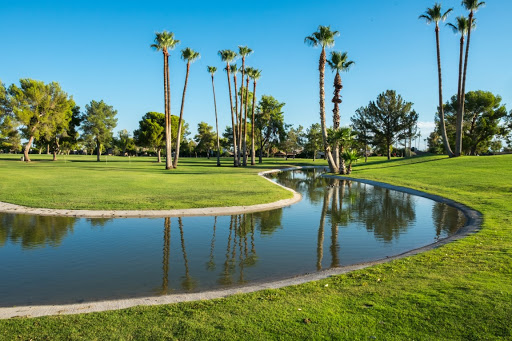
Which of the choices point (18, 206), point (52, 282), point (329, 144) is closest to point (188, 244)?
point (52, 282)

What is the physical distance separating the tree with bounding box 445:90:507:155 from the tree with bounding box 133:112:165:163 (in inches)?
2402

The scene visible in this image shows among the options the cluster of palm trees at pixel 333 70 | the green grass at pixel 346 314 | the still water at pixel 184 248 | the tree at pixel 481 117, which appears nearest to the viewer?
the green grass at pixel 346 314

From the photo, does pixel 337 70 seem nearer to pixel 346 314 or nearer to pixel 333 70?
pixel 333 70

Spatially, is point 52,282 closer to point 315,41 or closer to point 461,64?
point 315,41

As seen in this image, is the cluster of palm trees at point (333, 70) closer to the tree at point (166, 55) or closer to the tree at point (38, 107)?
the tree at point (166, 55)

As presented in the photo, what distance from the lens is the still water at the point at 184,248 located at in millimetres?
7180

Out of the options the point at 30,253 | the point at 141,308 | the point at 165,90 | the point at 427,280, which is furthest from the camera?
the point at 165,90

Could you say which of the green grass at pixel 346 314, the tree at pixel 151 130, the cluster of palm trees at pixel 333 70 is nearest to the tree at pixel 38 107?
the tree at pixel 151 130

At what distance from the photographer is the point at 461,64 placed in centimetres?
4519

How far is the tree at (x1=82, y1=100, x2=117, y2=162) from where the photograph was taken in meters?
71.8

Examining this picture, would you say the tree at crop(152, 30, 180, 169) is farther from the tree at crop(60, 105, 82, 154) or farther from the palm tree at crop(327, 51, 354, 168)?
the tree at crop(60, 105, 82, 154)

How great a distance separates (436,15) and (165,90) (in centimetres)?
3655

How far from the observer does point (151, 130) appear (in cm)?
7550

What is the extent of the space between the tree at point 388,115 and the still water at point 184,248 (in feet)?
189
